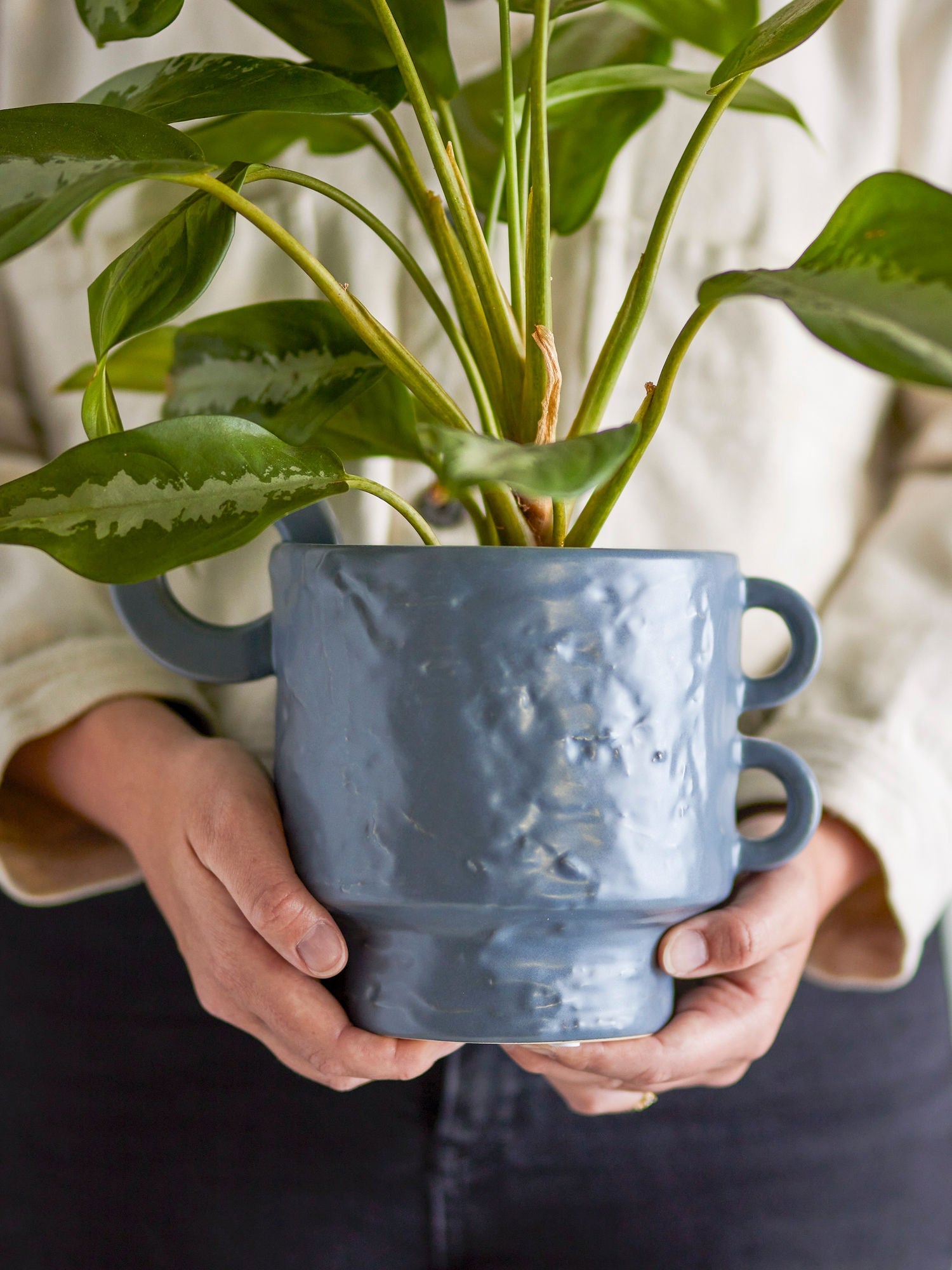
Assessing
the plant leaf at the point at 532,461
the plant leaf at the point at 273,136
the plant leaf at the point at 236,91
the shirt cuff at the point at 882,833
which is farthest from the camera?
the shirt cuff at the point at 882,833

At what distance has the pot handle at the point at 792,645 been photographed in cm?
39

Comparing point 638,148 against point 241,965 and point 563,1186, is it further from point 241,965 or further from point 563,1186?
point 563,1186

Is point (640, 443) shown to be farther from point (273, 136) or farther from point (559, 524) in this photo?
point (273, 136)

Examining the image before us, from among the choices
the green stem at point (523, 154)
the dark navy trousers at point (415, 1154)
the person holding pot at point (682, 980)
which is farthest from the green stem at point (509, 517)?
the dark navy trousers at point (415, 1154)

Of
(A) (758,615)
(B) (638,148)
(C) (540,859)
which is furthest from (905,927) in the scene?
(B) (638,148)

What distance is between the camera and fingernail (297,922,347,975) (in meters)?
0.34

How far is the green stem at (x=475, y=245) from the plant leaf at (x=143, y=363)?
0.16m

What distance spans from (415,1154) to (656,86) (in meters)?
0.53

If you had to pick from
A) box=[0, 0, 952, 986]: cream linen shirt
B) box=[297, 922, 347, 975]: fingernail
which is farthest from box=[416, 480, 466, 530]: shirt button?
box=[297, 922, 347, 975]: fingernail

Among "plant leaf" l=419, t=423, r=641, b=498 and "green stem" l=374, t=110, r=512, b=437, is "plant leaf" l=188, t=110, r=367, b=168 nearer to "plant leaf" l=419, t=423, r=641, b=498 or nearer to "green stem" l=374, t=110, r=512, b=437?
"green stem" l=374, t=110, r=512, b=437

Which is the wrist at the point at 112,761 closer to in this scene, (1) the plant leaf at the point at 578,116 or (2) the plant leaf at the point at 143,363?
(2) the plant leaf at the point at 143,363

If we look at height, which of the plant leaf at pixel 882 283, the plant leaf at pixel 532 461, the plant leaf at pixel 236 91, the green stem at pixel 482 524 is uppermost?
the plant leaf at pixel 236 91

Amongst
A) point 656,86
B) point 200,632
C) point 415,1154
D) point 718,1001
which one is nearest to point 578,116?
point 656,86

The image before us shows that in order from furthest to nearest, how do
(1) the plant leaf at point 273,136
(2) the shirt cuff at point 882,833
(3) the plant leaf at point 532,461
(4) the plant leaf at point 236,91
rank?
(2) the shirt cuff at point 882,833, (1) the plant leaf at point 273,136, (4) the plant leaf at point 236,91, (3) the plant leaf at point 532,461
